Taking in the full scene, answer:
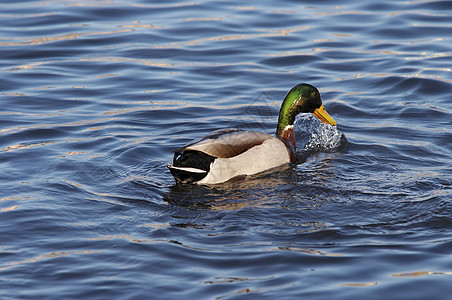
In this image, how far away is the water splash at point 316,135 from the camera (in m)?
8.25

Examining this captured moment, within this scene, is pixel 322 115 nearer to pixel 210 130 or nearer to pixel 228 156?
pixel 210 130

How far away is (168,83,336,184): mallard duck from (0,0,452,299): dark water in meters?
0.14

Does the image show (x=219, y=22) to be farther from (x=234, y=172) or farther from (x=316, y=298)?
(x=316, y=298)

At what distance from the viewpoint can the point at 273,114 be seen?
9414 millimetres

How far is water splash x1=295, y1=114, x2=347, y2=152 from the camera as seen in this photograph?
8.25 m

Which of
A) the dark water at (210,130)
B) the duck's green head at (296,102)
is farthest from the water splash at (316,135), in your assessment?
the duck's green head at (296,102)

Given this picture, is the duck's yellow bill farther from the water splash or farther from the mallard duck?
the mallard duck

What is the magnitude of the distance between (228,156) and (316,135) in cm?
197

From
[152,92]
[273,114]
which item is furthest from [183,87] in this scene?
[273,114]

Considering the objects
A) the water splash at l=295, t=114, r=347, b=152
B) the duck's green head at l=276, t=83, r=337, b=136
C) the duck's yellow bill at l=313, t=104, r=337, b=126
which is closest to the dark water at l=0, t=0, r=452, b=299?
the water splash at l=295, t=114, r=347, b=152

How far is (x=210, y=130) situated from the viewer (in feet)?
28.2

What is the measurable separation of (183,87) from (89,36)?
2.82m

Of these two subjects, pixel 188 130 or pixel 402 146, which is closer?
pixel 402 146

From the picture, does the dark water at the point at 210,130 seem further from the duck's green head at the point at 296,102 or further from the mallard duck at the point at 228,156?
the duck's green head at the point at 296,102
